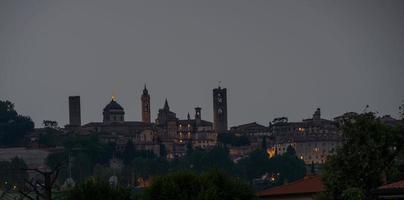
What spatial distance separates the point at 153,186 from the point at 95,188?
2822 millimetres

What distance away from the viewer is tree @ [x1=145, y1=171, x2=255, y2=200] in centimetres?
4994

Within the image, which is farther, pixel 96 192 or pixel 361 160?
pixel 96 192

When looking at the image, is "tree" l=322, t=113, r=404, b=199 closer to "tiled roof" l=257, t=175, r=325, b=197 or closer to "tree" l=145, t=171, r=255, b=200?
"tiled roof" l=257, t=175, r=325, b=197

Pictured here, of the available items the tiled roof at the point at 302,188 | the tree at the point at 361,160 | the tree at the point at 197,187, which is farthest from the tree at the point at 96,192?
the tree at the point at 361,160

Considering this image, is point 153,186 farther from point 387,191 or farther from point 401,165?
point 387,191

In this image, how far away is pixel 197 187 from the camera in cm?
5134

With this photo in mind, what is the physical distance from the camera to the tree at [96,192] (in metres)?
48.9

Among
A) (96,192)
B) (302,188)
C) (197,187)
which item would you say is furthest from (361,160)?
(197,187)

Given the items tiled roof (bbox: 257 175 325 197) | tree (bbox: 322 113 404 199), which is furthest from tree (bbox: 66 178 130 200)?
tree (bbox: 322 113 404 199)

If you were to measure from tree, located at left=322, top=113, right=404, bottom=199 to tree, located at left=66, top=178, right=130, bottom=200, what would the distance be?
436 inches

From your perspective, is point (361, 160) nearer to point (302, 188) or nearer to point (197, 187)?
point (302, 188)

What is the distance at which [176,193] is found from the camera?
50875 mm

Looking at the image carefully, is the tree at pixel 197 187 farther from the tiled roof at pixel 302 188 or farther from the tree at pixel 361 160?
the tree at pixel 361 160

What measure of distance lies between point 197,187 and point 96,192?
3.54 meters
